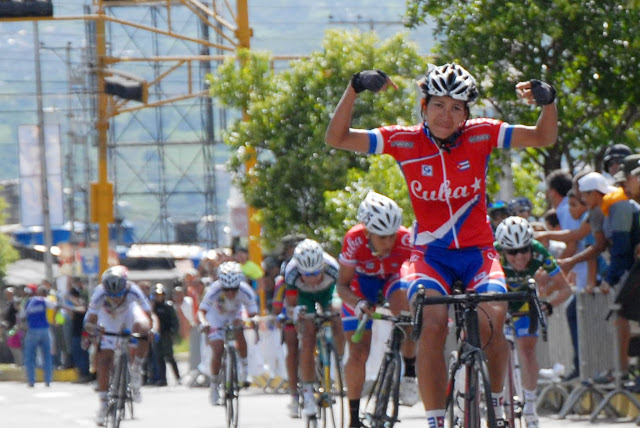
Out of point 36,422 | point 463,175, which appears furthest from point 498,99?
point 463,175

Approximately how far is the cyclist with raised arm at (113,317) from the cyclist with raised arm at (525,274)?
5928mm

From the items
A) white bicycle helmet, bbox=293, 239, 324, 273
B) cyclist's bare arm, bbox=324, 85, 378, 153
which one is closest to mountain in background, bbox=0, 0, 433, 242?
white bicycle helmet, bbox=293, 239, 324, 273

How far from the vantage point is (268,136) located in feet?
109

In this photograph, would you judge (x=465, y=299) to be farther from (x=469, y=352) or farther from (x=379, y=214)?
(x=379, y=214)

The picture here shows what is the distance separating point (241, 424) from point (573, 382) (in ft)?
12.9

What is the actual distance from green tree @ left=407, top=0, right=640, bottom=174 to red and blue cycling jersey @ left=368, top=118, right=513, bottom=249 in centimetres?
1089

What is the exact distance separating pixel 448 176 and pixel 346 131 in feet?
1.99

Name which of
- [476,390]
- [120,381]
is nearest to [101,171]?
[120,381]

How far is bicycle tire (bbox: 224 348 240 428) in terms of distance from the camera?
53.7 ft

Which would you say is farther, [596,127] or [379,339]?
[596,127]

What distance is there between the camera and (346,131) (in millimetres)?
9242

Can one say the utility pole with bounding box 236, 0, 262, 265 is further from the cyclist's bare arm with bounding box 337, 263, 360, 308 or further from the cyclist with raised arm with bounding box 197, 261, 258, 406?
the cyclist's bare arm with bounding box 337, 263, 360, 308

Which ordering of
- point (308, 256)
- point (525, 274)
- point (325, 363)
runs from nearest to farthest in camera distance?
point (525, 274) → point (325, 363) → point (308, 256)

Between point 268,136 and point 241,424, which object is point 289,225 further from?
point 241,424
